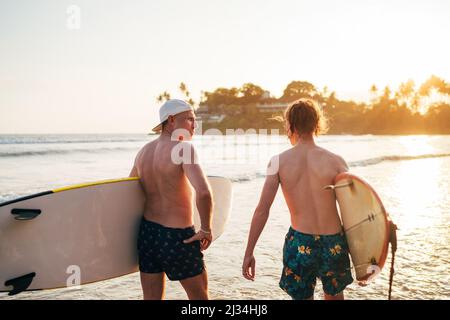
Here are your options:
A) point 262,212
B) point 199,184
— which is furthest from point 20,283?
point 262,212

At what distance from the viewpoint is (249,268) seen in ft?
7.49

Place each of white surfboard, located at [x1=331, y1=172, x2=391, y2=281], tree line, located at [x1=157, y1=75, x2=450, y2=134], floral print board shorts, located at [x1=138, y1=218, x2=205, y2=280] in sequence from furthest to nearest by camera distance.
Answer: tree line, located at [x1=157, y1=75, x2=450, y2=134], floral print board shorts, located at [x1=138, y1=218, x2=205, y2=280], white surfboard, located at [x1=331, y1=172, x2=391, y2=281]

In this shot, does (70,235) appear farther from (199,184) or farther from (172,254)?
(199,184)

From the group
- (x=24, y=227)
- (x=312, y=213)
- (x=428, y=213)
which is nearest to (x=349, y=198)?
(x=312, y=213)

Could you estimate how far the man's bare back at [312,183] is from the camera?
6.79ft

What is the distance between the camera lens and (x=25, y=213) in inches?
94.4

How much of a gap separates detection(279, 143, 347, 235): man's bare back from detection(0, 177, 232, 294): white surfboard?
3.72 feet

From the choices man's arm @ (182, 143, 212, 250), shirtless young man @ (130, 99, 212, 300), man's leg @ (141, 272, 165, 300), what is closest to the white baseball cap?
shirtless young man @ (130, 99, 212, 300)

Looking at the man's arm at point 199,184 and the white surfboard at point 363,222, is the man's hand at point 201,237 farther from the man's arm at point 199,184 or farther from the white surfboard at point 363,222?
the white surfboard at point 363,222

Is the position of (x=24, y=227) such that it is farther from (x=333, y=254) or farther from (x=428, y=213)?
(x=428, y=213)

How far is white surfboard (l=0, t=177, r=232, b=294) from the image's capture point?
2385mm

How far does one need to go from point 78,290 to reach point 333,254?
2635 millimetres

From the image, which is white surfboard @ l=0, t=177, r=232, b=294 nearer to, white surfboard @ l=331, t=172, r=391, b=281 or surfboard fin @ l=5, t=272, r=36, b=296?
surfboard fin @ l=5, t=272, r=36, b=296

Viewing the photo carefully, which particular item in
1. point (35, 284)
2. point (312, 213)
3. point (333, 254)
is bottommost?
point (35, 284)
